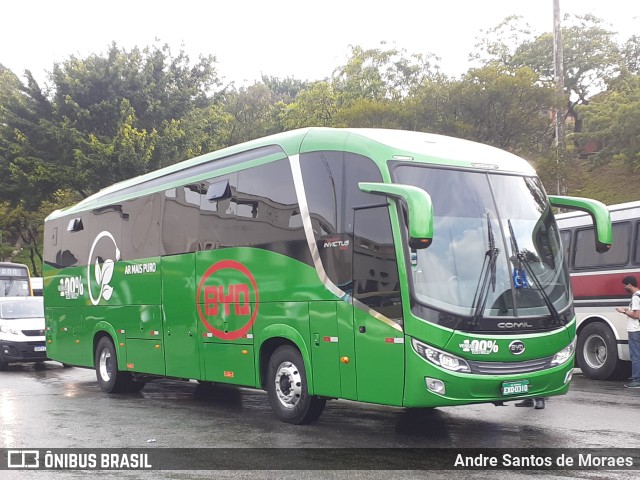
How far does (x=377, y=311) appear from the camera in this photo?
26.7 ft

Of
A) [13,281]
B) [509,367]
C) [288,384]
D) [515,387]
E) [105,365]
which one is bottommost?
[105,365]

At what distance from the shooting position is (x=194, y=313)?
11.3 m

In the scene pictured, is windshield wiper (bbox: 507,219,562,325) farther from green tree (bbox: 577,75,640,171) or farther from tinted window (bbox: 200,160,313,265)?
green tree (bbox: 577,75,640,171)

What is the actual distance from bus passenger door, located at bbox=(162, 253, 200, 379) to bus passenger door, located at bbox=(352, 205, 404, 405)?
3.68 meters

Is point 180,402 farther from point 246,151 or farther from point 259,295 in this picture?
point 246,151

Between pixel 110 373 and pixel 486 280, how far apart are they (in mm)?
8259

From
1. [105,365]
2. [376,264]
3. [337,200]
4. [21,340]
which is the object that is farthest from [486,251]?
[21,340]

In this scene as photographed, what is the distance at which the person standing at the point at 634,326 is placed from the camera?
40.9 ft

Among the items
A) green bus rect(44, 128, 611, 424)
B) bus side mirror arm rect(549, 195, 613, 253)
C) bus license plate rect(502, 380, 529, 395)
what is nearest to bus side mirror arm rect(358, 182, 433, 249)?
green bus rect(44, 128, 611, 424)

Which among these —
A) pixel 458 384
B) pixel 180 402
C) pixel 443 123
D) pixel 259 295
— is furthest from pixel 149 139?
pixel 458 384

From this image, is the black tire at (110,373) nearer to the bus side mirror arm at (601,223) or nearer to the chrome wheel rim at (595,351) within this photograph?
the chrome wheel rim at (595,351)

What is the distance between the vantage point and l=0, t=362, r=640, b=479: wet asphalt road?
8.06 meters

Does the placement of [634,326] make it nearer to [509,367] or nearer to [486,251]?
[509,367]

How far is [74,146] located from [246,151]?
82.4 ft
